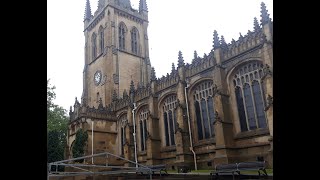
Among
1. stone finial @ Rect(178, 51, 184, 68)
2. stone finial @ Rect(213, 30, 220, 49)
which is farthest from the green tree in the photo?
stone finial @ Rect(213, 30, 220, 49)

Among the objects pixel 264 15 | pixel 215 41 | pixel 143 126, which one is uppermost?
pixel 264 15

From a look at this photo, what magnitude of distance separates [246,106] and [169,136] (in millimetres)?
9175

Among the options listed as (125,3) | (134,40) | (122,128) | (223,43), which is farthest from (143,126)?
(125,3)

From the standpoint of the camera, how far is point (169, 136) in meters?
28.5

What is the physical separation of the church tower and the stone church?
0.17 meters

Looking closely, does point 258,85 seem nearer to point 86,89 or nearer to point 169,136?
point 169,136

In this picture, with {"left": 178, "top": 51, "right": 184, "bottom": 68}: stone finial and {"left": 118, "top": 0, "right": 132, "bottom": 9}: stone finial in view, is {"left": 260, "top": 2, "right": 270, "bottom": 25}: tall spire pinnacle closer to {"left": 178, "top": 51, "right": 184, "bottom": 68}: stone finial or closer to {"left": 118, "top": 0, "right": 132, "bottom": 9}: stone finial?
{"left": 178, "top": 51, "right": 184, "bottom": 68}: stone finial

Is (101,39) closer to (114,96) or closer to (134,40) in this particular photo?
(134,40)

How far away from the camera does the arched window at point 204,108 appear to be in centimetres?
2488

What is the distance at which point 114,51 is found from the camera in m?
42.7

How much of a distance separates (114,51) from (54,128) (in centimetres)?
1534
